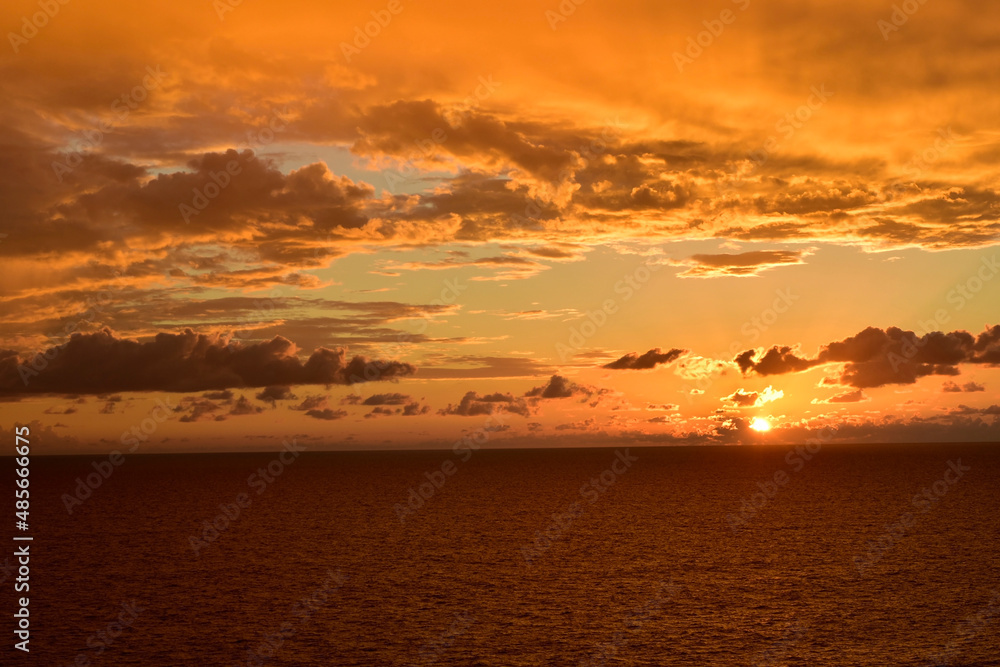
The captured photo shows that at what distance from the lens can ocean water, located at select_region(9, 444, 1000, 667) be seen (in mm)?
32969

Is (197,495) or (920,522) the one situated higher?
(920,522)

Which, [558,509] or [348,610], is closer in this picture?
[348,610]

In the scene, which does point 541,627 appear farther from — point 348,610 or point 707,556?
point 707,556

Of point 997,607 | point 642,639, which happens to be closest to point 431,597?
point 642,639

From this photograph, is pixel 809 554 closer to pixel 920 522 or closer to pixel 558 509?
pixel 920 522

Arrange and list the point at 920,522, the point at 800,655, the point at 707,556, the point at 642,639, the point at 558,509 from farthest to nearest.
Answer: the point at 558,509 → the point at 920,522 → the point at 707,556 → the point at 642,639 → the point at 800,655

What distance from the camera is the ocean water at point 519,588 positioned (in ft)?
108

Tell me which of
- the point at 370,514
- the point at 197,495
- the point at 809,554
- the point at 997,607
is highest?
the point at 997,607

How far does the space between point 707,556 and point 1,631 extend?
3980 cm

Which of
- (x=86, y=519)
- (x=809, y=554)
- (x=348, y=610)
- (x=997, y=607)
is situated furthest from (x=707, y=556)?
(x=86, y=519)

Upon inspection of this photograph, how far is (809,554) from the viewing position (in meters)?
55.8

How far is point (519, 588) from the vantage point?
147 ft

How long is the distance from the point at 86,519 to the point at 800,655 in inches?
2971

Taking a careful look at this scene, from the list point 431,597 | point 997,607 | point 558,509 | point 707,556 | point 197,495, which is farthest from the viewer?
point 197,495
